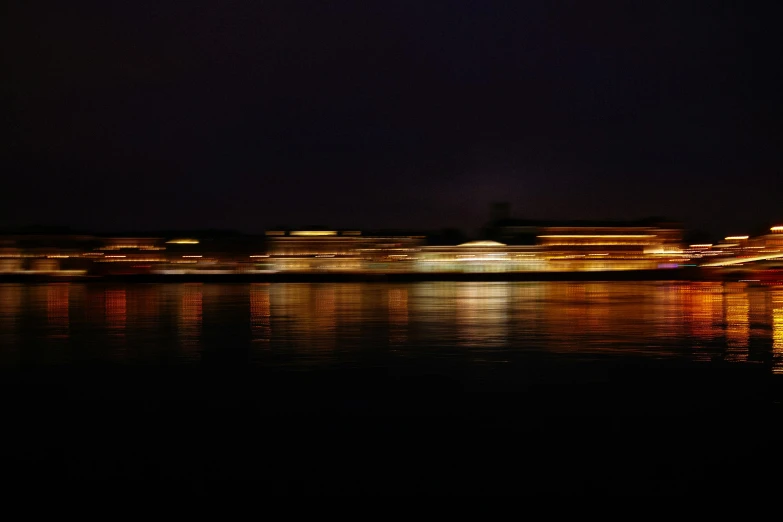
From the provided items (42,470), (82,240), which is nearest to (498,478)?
(42,470)

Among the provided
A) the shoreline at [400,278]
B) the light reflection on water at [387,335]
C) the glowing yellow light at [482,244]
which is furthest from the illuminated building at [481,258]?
the light reflection on water at [387,335]

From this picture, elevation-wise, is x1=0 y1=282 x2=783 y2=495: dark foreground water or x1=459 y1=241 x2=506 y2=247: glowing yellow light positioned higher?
x1=459 y1=241 x2=506 y2=247: glowing yellow light

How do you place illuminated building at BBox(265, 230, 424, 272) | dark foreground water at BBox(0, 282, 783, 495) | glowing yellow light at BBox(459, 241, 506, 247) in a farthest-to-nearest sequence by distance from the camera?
illuminated building at BBox(265, 230, 424, 272) < glowing yellow light at BBox(459, 241, 506, 247) < dark foreground water at BBox(0, 282, 783, 495)

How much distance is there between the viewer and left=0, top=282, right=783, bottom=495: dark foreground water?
454cm

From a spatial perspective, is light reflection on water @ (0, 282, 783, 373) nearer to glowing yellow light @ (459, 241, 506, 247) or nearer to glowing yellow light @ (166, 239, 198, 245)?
glowing yellow light @ (459, 241, 506, 247)

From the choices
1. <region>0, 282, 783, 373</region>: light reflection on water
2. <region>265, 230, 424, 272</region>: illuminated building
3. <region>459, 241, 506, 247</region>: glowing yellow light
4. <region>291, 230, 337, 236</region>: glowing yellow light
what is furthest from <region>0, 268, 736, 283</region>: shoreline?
<region>291, 230, 337, 236</region>: glowing yellow light

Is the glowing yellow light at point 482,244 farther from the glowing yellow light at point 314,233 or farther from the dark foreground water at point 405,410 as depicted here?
the dark foreground water at point 405,410

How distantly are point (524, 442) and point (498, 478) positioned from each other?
2.64ft

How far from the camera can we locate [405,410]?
6230 millimetres

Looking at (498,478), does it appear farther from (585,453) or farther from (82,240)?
(82,240)

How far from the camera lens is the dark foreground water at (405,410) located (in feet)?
14.9

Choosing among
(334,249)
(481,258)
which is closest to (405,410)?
(481,258)

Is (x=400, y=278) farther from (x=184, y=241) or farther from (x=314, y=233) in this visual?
(x=184, y=241)

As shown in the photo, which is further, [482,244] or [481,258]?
[482,244]
